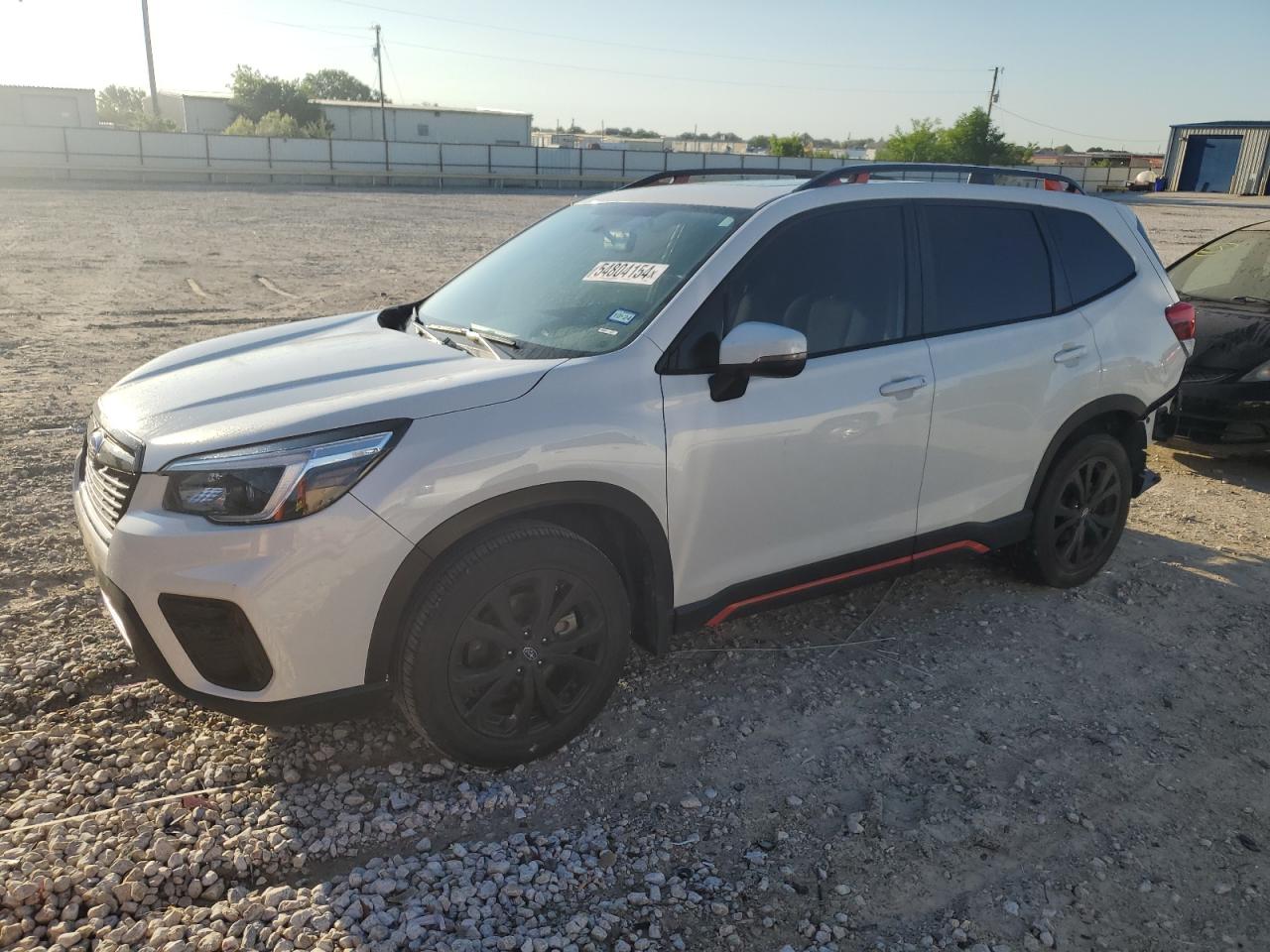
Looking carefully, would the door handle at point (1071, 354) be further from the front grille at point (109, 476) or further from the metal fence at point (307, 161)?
the metal fence at point (307, 161)

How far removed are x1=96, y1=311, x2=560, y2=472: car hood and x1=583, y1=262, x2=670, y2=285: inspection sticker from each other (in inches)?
22.8

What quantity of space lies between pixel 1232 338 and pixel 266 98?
6724 centimetres

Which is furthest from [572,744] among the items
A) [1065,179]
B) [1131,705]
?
[1065,179]

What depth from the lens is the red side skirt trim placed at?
12.0 ft

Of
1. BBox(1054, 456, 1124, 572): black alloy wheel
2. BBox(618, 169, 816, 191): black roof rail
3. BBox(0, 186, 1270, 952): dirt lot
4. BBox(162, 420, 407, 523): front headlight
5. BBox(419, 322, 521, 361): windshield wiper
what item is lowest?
BBox(0, 186, 1270, 952): dirt lot

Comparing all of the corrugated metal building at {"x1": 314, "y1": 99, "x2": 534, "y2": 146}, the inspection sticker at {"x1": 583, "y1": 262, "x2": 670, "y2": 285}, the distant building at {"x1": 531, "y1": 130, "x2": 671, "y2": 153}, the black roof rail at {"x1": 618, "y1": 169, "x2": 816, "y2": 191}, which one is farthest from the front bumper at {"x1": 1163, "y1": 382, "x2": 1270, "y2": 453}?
the corrugated metal building at {"x1": 314, "y1": 99, "x2": 534, "y2": 146}

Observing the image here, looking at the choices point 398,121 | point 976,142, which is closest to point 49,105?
point 398,121

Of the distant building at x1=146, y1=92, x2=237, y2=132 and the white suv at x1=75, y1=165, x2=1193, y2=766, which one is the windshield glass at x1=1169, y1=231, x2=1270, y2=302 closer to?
the white suv at x1=75, y1=165, x2=1193, y2=766

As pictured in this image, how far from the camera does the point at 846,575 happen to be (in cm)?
395

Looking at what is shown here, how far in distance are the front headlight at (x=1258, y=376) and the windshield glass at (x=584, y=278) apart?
4.65 metres

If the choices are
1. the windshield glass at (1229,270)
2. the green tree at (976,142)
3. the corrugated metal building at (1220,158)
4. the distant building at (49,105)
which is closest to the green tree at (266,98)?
the distant building at (49,105)

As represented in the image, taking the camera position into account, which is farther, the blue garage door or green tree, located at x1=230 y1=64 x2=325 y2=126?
green tree, located at x1=230 y1=64 x2=325 y2=126

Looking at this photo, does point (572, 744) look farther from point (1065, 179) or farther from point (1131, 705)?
point (1065, 179)

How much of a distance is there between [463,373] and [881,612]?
7.99 feet
